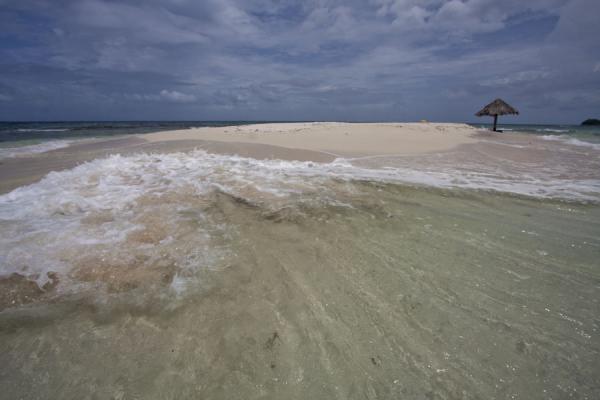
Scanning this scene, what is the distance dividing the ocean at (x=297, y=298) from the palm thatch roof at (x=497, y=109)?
18551mm

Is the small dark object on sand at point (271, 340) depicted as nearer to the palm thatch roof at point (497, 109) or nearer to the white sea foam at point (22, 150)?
the white sea foam at point (22, 150)

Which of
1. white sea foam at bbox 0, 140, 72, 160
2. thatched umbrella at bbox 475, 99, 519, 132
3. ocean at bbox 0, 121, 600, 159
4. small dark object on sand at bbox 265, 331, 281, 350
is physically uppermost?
thatched umbrella at bbox 475, 99, 519, 132

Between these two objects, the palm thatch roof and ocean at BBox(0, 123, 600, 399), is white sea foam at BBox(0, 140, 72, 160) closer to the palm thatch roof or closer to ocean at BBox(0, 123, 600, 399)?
ocean at BBox(0, 123, 600, 399)

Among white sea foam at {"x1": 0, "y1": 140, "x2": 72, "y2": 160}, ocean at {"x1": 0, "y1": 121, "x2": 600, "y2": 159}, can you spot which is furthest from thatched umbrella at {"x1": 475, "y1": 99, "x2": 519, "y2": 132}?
white sea foam at {"x1": 0, "y1": 140, "x2": 72, "y2": 160}

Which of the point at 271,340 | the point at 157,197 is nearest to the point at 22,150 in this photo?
the point at 157,197

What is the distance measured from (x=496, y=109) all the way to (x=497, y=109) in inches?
2.4

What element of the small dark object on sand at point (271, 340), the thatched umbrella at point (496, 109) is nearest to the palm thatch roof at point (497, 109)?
the thatched umbrella at point (496, 109)

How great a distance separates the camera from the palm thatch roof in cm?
1897

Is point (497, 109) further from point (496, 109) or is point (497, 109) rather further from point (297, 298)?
point (297, 298)

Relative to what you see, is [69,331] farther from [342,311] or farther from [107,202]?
[107,202]

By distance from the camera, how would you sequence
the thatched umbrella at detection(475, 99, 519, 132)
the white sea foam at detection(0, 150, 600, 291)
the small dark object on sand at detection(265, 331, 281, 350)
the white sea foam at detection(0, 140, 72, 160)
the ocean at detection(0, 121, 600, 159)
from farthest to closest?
1. the thatched umbrella at detection(475, 99, 519, 132)
2. the ocean at detection(0, 121, 600, 159)
3. the white sea foam at detection(0, 140, 72, 160)
4. the white sea foam at detection(0, 150, 600, 291)
5. the small dark object on sand at detection(265, 331, 281, 350)

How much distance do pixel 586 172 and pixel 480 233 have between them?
537cm

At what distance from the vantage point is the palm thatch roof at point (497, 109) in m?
19.0

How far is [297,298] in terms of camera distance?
6.29ft
